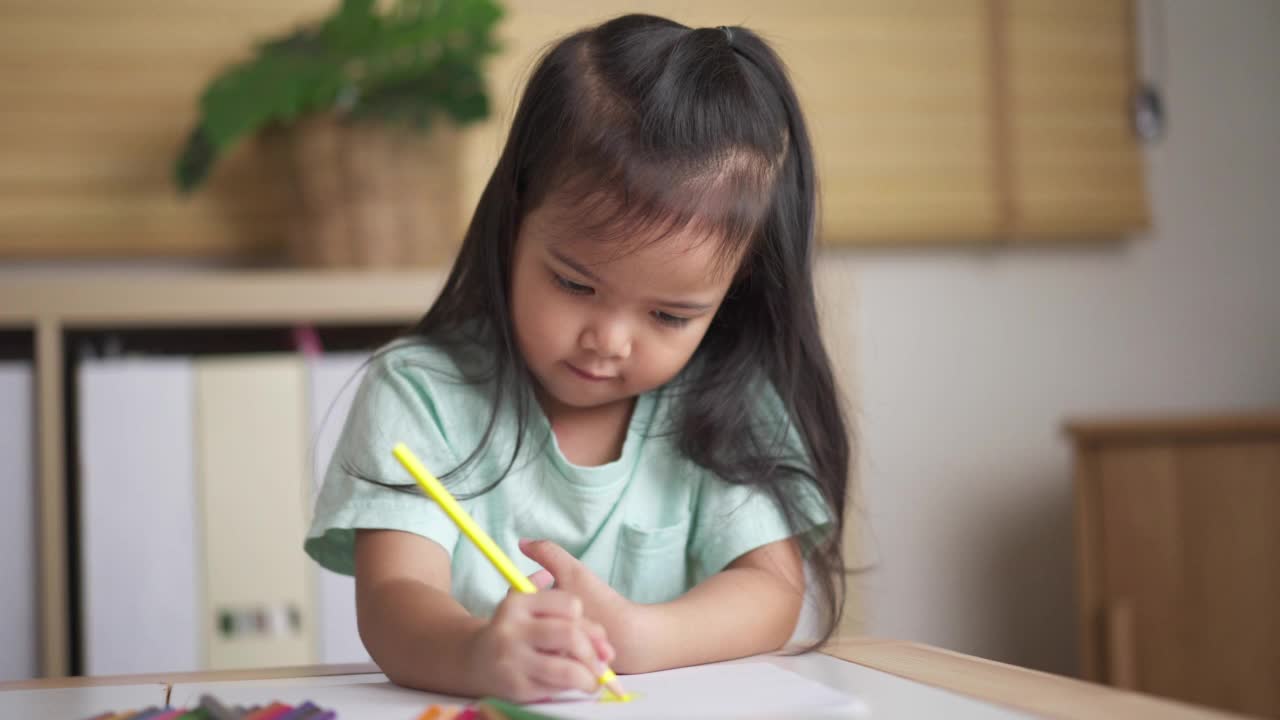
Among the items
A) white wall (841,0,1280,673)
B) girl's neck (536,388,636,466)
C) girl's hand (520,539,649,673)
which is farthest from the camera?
white wall (841,0,1280,673)

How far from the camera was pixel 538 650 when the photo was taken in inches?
22.2

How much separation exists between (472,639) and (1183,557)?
119cm

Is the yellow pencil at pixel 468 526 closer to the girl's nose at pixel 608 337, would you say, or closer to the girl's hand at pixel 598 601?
the girl's hand at pixel 598 601

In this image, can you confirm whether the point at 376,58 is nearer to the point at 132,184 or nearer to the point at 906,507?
the point at 132,184

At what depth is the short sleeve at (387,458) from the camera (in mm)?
748

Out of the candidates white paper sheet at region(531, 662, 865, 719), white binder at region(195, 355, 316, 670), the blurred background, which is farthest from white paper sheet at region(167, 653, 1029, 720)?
white binder at region(195, 355, 316, 670)

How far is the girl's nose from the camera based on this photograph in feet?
2.38

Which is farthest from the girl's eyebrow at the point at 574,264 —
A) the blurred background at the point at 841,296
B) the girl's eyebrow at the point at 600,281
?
the blurred background at the point at 841,296

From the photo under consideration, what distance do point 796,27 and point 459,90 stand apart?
1.95ft

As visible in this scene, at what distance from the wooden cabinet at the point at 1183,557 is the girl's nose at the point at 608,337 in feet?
3.05

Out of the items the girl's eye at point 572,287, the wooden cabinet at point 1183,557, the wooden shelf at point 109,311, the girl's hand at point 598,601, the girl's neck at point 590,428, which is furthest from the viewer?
the wooden cabinet at point 1183,557

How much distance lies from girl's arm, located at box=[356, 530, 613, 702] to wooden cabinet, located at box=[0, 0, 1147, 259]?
1.04m

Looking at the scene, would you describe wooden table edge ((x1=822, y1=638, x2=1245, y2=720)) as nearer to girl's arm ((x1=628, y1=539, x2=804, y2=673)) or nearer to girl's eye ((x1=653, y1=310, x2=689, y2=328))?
girl's arm ((x1=628, y1=539, x2=804, y2=673))

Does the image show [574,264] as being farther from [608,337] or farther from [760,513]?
[760,513]
